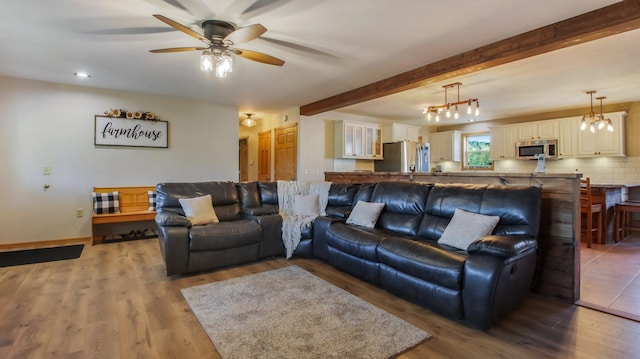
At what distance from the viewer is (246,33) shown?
247cm

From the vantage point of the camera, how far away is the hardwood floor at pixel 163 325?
194cm

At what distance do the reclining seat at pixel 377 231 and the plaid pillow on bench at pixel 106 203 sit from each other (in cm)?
370

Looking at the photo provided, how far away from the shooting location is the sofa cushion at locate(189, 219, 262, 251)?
3.32 m

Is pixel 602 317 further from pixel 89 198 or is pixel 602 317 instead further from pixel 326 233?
pixel 89 198

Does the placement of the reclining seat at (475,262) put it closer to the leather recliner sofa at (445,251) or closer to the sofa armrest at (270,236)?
the leather recliner sofa at (445,251)

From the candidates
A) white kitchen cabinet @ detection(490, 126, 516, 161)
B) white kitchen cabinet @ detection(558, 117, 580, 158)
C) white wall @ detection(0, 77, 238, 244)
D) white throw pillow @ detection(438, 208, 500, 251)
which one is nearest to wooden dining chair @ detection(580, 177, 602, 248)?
white kitchen cabinet @ detection(558, 117, 580, 158)

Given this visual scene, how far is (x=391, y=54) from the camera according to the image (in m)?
3.47

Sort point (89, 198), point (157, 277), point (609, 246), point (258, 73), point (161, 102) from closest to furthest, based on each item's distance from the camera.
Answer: point (157, 277) → point (258, 73) → point (609, 246) → point (89, 198) → point (161, 102)

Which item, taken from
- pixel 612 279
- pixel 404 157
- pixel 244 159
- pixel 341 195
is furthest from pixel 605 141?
pixel 244 159

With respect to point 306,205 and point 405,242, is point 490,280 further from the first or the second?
point 306,205

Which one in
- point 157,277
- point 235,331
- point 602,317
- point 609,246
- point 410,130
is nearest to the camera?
point 235,331

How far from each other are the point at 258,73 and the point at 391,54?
69.9 inches

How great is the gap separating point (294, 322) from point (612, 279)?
334 cm

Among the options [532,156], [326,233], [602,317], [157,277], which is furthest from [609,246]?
[157,277]
